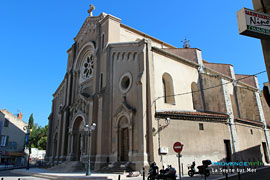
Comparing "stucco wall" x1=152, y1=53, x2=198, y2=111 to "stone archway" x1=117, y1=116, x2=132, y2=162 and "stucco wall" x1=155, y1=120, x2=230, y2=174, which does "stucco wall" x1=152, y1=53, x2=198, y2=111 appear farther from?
"stone archway" x1=117, y1=116, x2=132, y2=162

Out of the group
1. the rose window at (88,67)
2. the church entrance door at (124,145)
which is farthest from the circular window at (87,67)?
the church entrance door at (124,145)

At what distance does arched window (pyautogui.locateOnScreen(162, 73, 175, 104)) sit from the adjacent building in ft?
114

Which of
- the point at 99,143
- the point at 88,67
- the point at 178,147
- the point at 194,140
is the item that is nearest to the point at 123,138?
the point at 99,143

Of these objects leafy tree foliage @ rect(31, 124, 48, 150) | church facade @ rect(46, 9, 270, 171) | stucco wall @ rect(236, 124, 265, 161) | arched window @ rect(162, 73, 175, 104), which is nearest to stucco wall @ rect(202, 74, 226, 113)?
church facade @ rect(46, 9, 270, 171)

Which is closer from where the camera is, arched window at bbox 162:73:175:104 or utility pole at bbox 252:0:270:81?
utility pole at bbox 252:0:270:81

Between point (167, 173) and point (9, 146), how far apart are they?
39.7 meters

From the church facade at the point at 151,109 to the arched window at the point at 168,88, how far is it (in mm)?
93

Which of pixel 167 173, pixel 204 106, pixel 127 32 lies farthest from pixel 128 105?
pixel 127 32

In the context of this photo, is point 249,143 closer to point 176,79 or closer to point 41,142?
point 176,79

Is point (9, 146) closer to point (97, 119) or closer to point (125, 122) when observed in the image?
point (97, 119)

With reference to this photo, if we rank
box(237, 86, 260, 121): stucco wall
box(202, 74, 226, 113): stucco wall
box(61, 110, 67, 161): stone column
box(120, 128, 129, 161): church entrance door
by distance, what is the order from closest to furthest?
box(120, 128, 129, 161): church entrance door, box(202, 74, 226, 113): stucco wall, box(237, 86, 260, 121): stucco wall, box(61, 110, 67, 161): stone column

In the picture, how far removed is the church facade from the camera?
1658cm

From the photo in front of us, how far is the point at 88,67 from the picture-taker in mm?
26312

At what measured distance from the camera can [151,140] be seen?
15.6 metres
